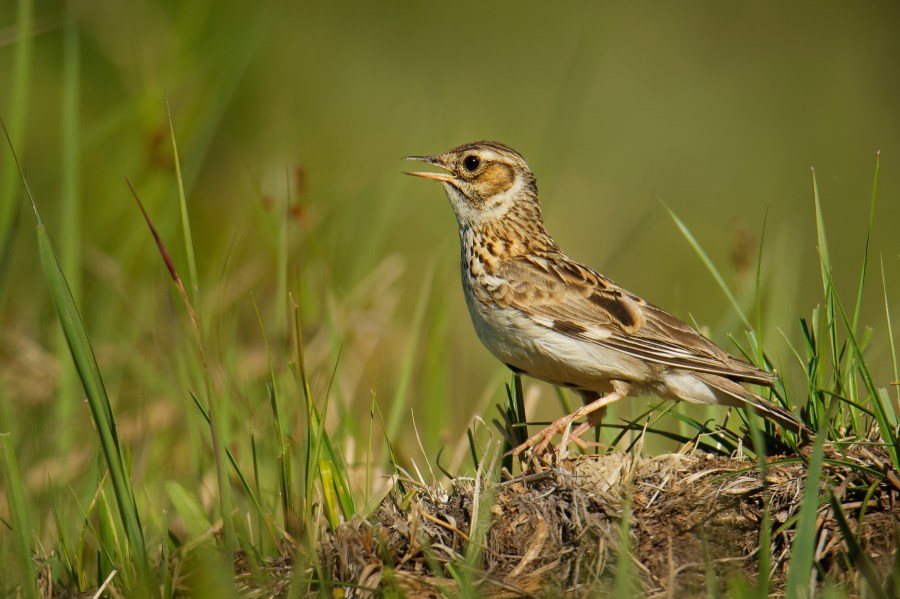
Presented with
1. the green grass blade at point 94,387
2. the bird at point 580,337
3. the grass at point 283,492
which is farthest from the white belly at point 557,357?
the green grass blade at point 94,387

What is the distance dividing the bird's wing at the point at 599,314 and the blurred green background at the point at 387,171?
24 cm

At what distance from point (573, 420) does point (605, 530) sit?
1.23m

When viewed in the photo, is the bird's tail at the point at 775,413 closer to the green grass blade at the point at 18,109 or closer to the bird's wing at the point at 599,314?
the bird's wing at the point at 599,314

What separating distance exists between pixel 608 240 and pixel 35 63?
5183 millimetres

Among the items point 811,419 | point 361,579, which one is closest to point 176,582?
point 361,579

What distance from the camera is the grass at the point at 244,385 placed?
12.6 ft

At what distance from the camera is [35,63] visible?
32.8 feet

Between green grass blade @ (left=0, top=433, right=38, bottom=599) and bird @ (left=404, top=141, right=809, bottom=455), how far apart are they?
184 centimetres

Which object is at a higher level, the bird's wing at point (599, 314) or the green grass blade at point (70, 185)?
the green grass blade at point (70, 185)

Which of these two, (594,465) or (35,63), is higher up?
(35,63)

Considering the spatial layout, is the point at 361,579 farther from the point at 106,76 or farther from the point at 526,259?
the point at 106,76

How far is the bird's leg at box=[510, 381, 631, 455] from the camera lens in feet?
15.3

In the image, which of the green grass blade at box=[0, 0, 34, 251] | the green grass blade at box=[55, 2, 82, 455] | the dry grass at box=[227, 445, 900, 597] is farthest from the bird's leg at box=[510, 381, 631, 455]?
the green grass blade at box=[0, 0, 34, 251]

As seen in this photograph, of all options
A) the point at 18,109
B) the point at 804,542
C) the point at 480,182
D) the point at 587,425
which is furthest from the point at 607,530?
the point at 18,109
